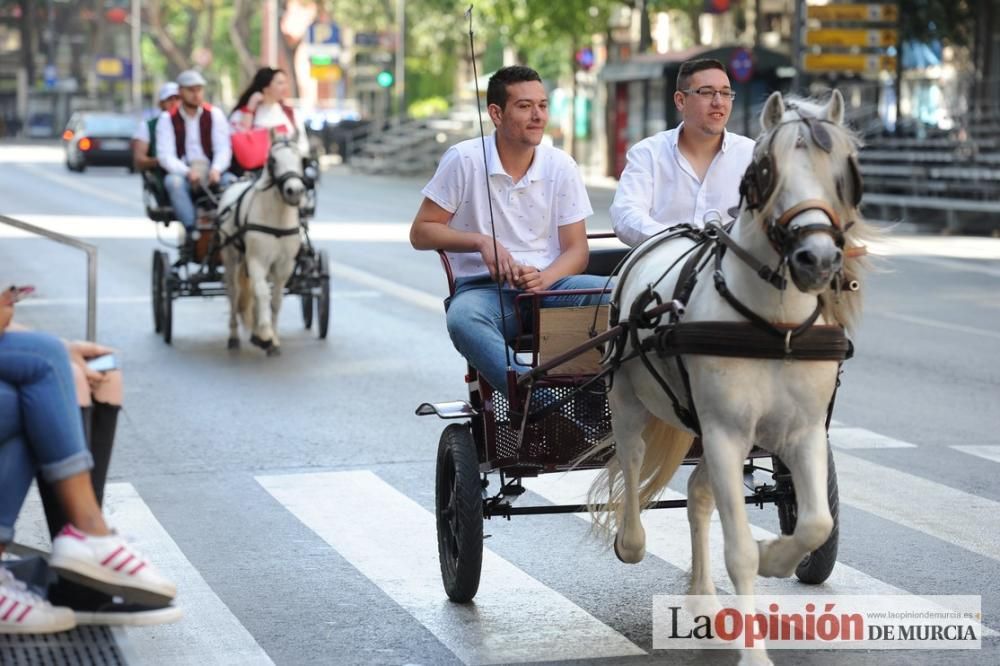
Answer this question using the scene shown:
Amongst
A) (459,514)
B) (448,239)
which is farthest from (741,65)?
(459,514)

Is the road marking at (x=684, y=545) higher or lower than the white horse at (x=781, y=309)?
Answer: lower

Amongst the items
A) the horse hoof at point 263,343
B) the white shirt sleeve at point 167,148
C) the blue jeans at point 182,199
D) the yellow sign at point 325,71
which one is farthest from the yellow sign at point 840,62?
the yellow sign at point 325,71

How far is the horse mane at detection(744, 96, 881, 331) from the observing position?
15.9 feet

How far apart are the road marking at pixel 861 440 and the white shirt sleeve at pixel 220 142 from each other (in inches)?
262

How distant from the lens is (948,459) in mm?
9297

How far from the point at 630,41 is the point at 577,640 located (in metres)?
54.1

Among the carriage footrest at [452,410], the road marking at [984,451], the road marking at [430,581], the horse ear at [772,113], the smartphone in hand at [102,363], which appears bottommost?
the road marking at [984,451]

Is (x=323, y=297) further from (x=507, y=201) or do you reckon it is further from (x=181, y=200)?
(x=507, y=201)

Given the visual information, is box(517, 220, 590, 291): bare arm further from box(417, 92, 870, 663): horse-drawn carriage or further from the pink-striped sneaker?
the pink-striped sneaker

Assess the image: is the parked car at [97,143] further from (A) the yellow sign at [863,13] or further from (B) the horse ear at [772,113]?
(B) the horse ear at [772,113]

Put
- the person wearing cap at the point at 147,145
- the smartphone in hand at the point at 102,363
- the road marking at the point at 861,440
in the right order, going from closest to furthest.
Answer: the smartphone in hand at the point at 102,363 < the road marking at the point at 861,440 < the person wearing cap at the point at 147,145

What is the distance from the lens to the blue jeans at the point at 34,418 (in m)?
4.78

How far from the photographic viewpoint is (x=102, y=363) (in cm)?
515

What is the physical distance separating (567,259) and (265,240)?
7.14 meters
